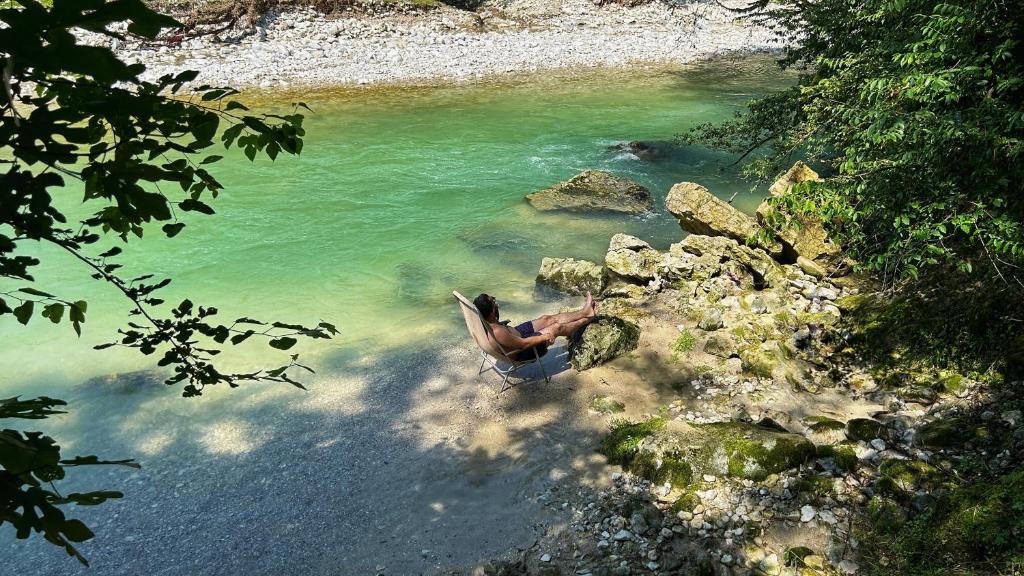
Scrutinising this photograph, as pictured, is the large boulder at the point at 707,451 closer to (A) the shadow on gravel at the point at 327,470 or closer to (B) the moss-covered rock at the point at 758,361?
(A) the shadow on gravel at the point at 327,470

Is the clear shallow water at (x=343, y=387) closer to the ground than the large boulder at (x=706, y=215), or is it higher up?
closer to the ground

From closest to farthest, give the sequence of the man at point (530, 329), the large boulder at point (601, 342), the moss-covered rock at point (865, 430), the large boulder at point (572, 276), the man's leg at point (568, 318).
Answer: the moss-covered rock at point (865, 430), the man at point (530, 329), the large boulder at point (601, 342), the man's leg at point (568, 318), the large boulder at point (572, 276)

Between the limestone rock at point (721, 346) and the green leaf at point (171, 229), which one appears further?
the limestone rock at point (721, 346)

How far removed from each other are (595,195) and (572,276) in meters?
4.54

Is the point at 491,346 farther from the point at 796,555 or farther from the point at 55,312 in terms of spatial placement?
the point at 55,312

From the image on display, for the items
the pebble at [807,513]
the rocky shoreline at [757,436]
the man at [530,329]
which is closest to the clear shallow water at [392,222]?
the man at [530,329]

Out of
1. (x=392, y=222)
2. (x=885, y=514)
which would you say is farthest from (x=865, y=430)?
(x=392, y=222)

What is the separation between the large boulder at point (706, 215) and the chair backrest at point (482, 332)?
508 cm

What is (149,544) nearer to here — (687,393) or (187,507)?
(187,507)

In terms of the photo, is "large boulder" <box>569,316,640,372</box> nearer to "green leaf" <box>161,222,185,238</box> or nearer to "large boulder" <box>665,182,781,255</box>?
"large boulder" <box>665,182,781,255</box>

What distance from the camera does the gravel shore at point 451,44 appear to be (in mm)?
24141

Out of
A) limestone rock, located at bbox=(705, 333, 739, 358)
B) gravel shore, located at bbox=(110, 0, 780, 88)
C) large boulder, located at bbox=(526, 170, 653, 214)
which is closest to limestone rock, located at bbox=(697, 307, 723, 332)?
limestone rock, located at bbox=(705, 333, 739, 358)

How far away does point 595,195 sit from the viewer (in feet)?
46.8

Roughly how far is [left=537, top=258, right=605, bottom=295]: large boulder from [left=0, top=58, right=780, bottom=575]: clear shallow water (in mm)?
522
